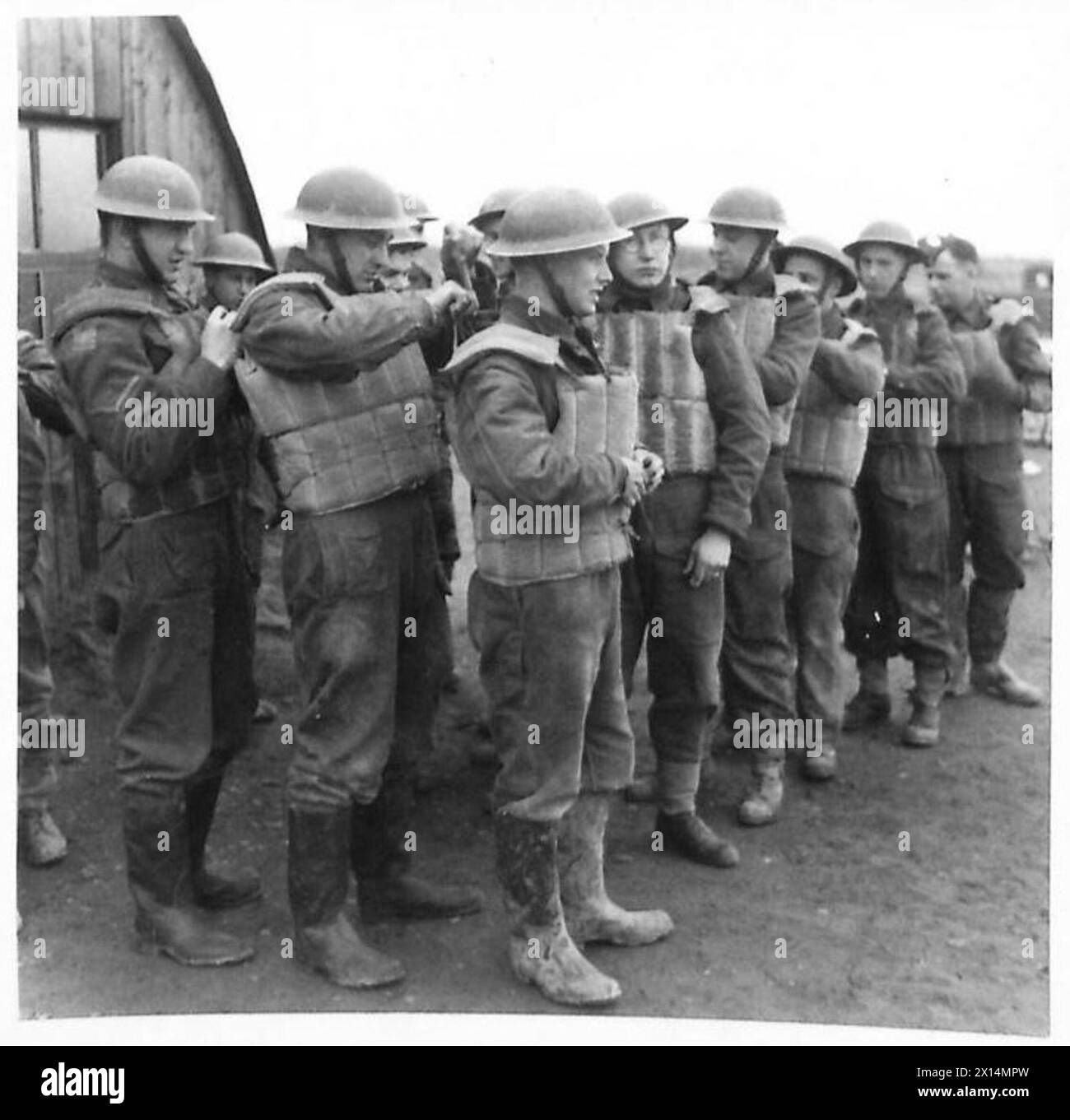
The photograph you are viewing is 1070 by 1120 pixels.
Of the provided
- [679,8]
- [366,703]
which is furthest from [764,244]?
[366,703]

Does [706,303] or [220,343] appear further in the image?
[706,303]

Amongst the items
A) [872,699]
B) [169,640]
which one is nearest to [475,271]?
[169,640]

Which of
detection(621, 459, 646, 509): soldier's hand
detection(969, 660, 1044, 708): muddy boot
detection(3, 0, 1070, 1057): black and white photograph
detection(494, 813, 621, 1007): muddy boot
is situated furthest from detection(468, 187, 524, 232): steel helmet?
detection(969, 660, 1044, 708): muddy boot

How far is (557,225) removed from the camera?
4160 millimetres

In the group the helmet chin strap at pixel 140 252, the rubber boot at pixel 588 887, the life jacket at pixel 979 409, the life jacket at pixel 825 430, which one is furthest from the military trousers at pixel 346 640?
the life jacket at pixel 979 409

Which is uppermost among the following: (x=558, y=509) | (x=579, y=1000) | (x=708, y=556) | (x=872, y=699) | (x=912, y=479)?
(x=558, y=509)

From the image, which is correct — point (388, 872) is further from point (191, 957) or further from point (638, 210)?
point (638, 210)

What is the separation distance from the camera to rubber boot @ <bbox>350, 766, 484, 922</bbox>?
191 inches

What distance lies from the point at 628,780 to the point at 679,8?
2.49 meters

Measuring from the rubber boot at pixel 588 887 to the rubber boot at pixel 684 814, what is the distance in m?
0.64

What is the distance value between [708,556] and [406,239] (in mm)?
1760

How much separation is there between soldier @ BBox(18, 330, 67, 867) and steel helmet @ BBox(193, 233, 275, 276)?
1.22m

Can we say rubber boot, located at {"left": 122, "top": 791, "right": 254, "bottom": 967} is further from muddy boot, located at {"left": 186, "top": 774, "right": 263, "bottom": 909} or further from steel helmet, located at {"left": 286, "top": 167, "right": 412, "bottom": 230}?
steel helmet, located at {"left": 286, "top": 167, "right": 412, "bottom": 230}
